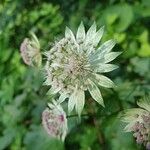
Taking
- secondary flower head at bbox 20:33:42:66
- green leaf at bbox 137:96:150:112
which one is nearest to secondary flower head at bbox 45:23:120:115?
green leaf at bbox 137:96:150:112

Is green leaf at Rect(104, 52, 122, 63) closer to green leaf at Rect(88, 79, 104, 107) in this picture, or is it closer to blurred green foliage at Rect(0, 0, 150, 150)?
green leaf at Rect(88, 79, 104, 107)

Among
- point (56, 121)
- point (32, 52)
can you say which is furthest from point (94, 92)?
point (32, 52)

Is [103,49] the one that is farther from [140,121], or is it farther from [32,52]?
[32,52]

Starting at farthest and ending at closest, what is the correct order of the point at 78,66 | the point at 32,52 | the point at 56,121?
the point at 32,52
the point at 56,121
the point at 78,66

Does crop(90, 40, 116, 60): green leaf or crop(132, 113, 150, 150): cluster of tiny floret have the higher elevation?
crop(90, 40, 116, 60): green leaf

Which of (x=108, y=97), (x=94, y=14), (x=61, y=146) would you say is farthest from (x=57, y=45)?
(x=94, y=14)

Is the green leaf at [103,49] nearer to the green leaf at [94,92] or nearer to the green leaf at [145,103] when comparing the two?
the green leaf at [94,92]
